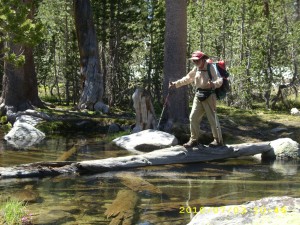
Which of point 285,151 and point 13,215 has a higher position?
point 285,151

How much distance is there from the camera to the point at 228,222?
4383mm

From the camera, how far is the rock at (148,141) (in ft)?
40.4

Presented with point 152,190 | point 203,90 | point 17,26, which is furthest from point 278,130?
point 17,26

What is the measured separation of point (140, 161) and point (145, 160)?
117 mm

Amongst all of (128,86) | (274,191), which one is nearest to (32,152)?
(274,191)

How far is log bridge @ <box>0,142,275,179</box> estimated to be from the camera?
8.75 m

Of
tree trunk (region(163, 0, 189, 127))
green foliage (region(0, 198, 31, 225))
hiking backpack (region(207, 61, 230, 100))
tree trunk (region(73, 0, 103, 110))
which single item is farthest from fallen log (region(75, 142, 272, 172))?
tree trunk (region(73, 0, 103, 110))

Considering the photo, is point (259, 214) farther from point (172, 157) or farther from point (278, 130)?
point (278, 130)

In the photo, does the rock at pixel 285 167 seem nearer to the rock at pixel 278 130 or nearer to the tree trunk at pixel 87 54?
the rock at pixel 278 130

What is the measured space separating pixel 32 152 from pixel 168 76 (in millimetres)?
4852

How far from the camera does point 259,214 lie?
440cm

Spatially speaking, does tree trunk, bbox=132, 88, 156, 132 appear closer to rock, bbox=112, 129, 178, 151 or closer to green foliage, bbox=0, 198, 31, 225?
rock, bbox=112, 129, 178, 151

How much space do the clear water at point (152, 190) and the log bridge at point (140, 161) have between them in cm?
16

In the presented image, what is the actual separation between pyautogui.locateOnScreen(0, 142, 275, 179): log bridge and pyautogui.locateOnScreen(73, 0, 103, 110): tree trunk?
10.2 metres
